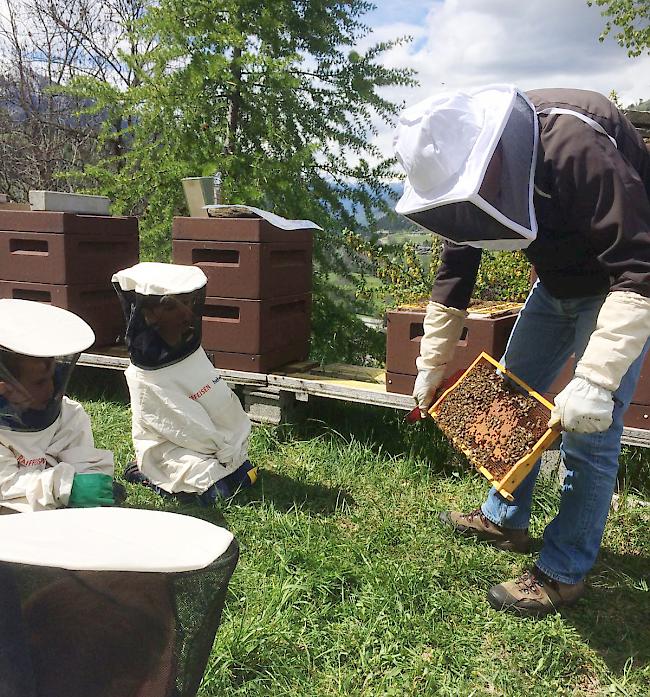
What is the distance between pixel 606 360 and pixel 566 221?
44cm

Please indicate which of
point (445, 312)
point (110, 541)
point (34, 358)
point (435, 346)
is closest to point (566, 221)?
point (445, 312)

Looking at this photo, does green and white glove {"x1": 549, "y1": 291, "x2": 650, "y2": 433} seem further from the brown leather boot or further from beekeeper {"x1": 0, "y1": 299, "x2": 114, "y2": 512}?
beekeeper {"x1": 0, "y1": 299, "x2": 114, "y2": 512}

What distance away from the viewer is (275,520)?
2814 mm

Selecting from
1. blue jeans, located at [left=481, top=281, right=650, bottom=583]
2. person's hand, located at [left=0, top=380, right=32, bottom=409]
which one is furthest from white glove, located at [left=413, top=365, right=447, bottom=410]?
person's hand, located at [left=0, top=380, right=32, bottom=409]

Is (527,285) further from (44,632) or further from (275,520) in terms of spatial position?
(44,632)

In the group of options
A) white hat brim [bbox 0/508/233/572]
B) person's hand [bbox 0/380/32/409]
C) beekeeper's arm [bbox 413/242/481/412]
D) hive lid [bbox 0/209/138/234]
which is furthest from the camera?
hive lid [bbox 0/209/138/234]

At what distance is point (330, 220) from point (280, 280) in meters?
1.19

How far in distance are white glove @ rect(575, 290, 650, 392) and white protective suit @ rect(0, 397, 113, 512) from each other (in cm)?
168

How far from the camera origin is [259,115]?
4895mm

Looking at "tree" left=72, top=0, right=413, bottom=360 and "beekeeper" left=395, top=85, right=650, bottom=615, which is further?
"tree" left=72, top=0, right=413, bottom=360

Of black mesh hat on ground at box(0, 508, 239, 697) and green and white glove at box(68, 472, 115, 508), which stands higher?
black mesh hat on ground at box(0, 508, 239, 697)

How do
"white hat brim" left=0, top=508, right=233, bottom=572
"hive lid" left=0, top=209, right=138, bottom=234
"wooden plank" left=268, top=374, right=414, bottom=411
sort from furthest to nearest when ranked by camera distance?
"hive lid" left=0, top=209, right=138, bottom=234 < "wooden plank" left=268, top=374, right=414, bottom=411 < "white hat brim" left=0, top=508, right=233, bottom=572

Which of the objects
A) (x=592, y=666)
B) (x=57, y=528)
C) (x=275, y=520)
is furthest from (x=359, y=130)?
(x=57, y=528)

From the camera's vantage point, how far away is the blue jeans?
2168 mm
